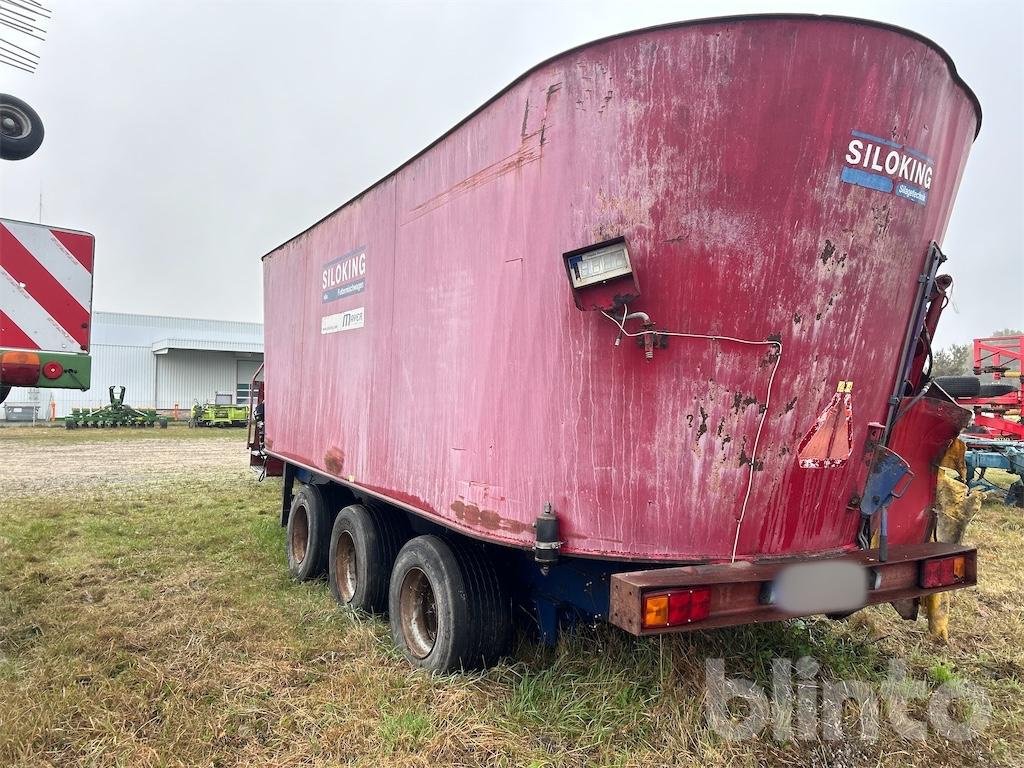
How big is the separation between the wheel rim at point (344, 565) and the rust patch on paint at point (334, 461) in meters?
0.51

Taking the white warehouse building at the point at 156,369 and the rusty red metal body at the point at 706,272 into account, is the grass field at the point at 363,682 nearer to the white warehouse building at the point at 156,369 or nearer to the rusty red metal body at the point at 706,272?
the rusty red metal body at the point at 706,272

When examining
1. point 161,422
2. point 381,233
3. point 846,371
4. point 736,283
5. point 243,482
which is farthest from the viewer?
point 161,422

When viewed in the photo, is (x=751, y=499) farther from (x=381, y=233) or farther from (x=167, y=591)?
(x=167, y=591)

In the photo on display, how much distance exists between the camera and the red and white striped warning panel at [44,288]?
303 centimetres

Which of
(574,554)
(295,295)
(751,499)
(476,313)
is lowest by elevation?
(574,554)

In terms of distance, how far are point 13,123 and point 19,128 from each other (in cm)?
2

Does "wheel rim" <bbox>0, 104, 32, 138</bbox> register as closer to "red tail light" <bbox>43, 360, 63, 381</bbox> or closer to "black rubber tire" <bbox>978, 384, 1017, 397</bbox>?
"red tail light" <bbox>43, 360, 63, 381</bbox>

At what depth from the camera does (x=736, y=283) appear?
2617 mm

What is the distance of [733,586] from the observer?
2697 millimetres

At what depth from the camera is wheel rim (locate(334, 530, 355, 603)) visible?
5.21m

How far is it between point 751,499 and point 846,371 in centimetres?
68

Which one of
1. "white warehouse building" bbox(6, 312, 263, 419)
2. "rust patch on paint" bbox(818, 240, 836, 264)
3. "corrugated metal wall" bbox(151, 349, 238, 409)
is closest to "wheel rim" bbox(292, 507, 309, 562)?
"rust patch on paint" bbox(818, 240, 836, 264)

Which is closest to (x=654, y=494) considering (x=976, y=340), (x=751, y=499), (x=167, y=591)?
(x=751, y=499)

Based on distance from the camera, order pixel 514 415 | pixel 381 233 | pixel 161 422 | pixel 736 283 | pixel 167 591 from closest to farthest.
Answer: pixel 736 283
pixel 514 415
pixel 381 233
pixel 167 591
pixel 161 422
